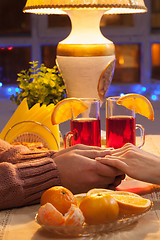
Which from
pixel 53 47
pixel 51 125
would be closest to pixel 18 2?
pixel 53 47

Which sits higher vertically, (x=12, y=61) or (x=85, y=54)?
(x=85, y=54)

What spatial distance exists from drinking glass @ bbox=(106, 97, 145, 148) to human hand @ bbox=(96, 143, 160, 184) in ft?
0.91

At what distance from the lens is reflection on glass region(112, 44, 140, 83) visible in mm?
3873

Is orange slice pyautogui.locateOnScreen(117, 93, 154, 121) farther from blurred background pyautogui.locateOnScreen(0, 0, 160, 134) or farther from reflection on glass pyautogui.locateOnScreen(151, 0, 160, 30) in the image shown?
reflection on glass pyautogui.locateOnScreen(151, 0, 160, 30)

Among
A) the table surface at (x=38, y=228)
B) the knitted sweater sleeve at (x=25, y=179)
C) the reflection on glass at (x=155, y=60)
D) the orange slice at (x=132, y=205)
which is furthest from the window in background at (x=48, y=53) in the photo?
the orange slice at (x=132, y=205)

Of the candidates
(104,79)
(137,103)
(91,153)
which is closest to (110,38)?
(104,79)

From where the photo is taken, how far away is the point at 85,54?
1.56 metres

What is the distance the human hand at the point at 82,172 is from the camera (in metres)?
0.94

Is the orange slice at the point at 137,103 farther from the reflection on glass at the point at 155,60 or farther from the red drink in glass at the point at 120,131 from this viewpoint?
the reflection on glass at the point at 155,60

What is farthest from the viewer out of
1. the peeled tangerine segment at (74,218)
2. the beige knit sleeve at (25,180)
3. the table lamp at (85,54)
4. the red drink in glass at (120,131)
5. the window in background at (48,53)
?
the window in background at (48,53)

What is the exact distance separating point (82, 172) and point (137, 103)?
42 cm

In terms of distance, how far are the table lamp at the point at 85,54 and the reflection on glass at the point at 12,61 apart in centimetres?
218

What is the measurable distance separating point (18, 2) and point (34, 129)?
8.54ft

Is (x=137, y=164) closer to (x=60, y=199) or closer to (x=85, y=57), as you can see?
(x=60, y=199)
